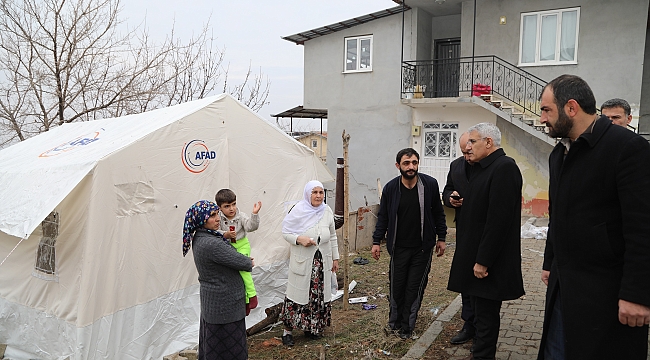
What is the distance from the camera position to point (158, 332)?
5035mm

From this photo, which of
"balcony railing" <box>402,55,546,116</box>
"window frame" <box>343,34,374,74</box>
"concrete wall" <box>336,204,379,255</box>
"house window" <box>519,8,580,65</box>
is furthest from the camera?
"window frame" <box>343,34,374,74</box>

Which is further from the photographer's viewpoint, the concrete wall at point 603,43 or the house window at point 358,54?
the house window at point 358,54

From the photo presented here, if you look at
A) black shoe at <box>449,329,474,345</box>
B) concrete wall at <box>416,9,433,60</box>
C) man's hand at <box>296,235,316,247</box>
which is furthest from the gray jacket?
concrete wall at <box>416,9,433,60</box>

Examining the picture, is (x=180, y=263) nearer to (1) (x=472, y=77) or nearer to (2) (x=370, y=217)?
(2) (x=370, y=217)

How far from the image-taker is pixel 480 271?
12.0ft

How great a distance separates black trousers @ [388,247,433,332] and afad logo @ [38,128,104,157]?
3.87m

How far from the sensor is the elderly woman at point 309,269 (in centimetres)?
514

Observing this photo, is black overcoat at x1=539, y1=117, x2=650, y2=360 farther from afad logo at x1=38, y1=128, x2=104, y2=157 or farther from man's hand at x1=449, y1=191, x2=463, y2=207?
afad logo at x1=38, y1=128, x2=104, y2=157

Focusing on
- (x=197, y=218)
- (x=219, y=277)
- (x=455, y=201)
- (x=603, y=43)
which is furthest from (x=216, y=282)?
(x=603, y=43)

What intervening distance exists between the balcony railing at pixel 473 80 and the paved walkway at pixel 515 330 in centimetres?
803

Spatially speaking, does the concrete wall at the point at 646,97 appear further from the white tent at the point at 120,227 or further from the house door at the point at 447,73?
the white tent at the point at 120,227

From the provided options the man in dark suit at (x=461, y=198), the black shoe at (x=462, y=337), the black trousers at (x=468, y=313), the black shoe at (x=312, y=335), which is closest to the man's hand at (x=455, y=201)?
the man in dark suit at (x=461, y=198)

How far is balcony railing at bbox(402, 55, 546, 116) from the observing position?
528 inches

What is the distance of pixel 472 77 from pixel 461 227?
10.3 m
